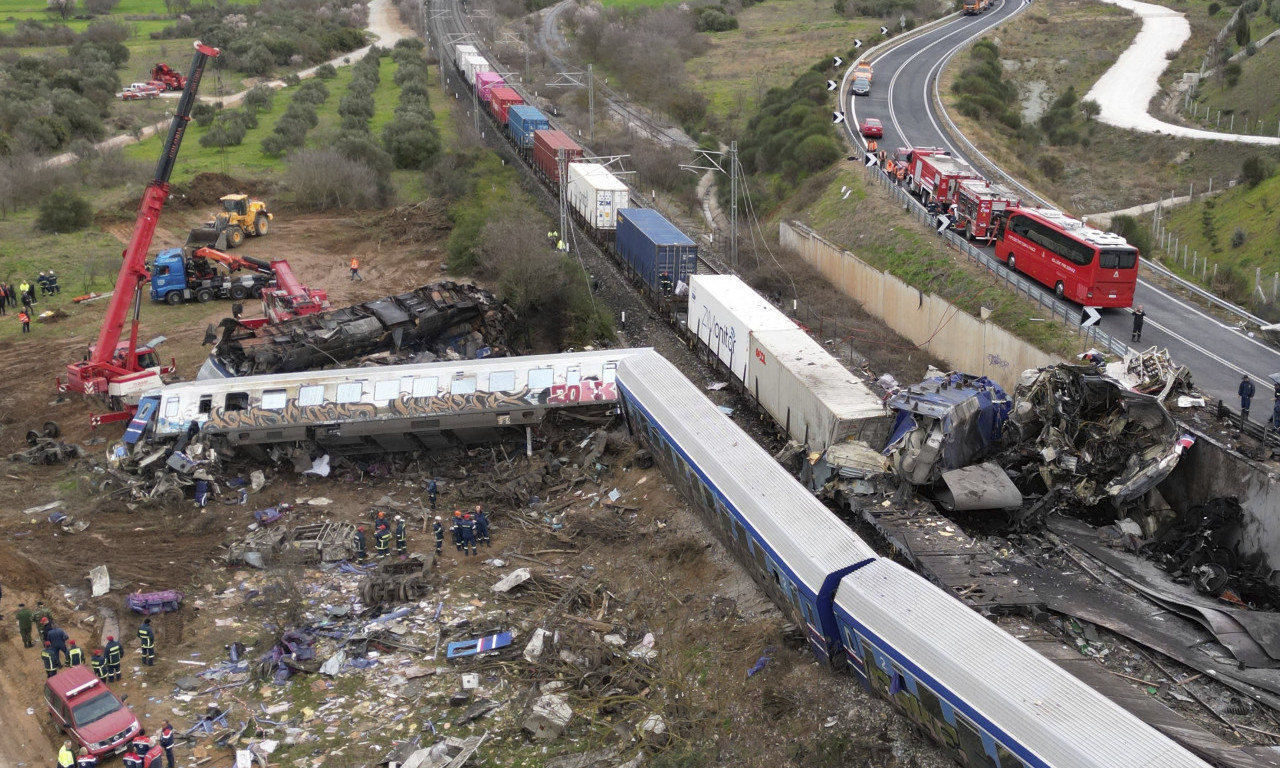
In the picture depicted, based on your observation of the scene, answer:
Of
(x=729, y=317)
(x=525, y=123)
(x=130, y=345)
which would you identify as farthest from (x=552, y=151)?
(x=130, y=345)

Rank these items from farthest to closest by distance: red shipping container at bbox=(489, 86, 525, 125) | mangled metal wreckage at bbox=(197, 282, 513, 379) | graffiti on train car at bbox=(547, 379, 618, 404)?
red shipping container at bbox=(489, 86, 525, 125), mangled metal wreckage at bbox=(197, 282, 513, 379), graffiti on train car at bbox=(547, 379, 618, 404)

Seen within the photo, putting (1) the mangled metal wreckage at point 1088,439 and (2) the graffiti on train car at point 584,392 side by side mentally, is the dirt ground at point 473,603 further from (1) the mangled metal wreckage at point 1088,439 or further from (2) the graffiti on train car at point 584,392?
(1) the mangled metal wreckage at point 1088,439

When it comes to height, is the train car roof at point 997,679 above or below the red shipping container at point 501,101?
above

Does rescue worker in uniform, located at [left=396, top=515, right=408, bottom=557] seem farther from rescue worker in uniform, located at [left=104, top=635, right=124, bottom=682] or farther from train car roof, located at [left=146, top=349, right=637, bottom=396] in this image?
rescue worker in uniform, located at [left=104, top=635, right=124, bottom=682]

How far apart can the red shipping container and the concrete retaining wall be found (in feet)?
91.8

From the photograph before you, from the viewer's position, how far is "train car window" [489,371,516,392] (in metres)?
28.1

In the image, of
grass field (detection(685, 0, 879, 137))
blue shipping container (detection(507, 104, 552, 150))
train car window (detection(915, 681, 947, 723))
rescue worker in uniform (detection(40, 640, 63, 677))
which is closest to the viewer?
train car window (detection(915, 681, 947, 723))

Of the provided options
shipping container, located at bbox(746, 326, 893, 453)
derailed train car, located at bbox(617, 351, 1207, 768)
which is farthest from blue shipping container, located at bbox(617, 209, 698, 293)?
derailed train car, located at bbox(617, 351, 1207, 768)

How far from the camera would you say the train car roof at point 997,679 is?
12.3m

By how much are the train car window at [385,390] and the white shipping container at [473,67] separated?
54745 mm

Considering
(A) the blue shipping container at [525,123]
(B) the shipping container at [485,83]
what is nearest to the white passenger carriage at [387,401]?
(A) the blue shipping container at [525,123]

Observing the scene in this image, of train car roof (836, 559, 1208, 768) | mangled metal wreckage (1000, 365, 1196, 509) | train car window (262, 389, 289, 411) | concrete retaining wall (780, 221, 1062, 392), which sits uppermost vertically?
train car roof (836, 559, 1208, 768)

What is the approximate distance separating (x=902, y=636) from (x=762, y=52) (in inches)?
3387

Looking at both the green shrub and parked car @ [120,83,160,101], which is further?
parked car @ [120,83,160,101]
